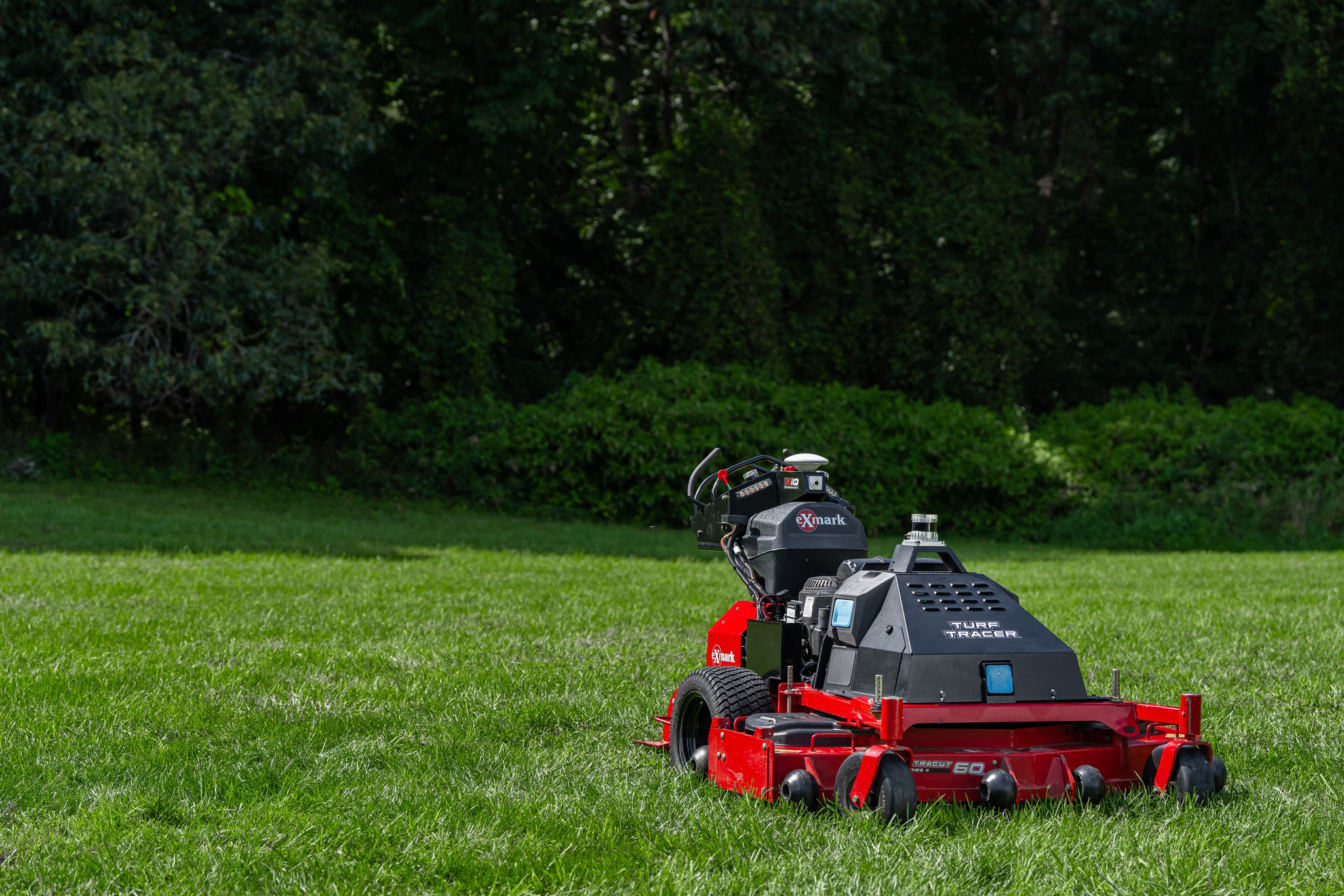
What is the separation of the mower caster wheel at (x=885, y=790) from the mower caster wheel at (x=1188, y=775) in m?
0.86

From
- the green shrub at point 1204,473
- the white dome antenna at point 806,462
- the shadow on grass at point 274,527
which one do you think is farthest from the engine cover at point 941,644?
the green shrub at point 1204,473

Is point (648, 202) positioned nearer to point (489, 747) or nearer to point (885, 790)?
point (489, 747)

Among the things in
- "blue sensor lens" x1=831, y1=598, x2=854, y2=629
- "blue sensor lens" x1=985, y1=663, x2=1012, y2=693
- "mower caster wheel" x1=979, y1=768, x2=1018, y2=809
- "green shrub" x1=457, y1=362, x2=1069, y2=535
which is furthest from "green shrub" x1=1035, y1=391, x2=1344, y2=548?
"mower caster wheel" x1=979, y1=768, x2=1018, y2=809

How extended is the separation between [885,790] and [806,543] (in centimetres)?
140

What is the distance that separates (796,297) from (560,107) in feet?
18.4

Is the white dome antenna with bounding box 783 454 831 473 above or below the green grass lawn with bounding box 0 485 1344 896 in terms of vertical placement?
above

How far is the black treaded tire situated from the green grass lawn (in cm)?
15

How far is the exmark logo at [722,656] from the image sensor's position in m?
5.39

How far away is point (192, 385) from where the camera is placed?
16922mm

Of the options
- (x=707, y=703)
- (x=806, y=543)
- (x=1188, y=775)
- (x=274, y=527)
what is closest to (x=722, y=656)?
(x=806, y=543)

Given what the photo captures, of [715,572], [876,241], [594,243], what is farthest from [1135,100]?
[715,572]

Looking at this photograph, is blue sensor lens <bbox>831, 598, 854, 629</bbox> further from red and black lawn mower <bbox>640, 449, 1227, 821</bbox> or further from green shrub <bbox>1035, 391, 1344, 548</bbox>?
green shrub <bbox>1035, 391, 1344, 548</bbox>

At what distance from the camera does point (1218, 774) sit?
14.2 ft

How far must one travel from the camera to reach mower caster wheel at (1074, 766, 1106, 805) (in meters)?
4.14
